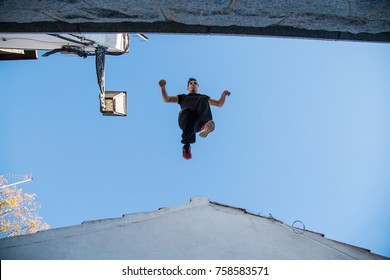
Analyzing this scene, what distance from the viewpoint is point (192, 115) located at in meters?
5.00

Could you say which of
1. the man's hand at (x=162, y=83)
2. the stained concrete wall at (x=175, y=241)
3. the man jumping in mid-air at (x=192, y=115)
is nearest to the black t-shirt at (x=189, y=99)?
the man jumping in mid-air at (x=192, y=115)

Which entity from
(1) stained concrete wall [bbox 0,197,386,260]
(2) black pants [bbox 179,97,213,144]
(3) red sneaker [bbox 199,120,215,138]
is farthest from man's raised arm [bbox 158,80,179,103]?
(1) stained concrete wall [bbox 0,197,386,260]

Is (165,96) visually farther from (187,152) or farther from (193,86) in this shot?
(187,152)

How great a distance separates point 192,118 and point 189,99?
459 millimetres

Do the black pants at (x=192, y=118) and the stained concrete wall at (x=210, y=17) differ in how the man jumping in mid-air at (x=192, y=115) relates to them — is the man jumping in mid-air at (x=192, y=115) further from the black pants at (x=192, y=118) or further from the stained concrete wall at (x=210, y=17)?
the stained concrete wall at (x=210, y=17)

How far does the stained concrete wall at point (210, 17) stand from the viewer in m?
1.99

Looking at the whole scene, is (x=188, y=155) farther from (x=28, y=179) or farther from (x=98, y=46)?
(x=28, y=179)

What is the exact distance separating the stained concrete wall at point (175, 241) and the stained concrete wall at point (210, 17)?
249 centimetres

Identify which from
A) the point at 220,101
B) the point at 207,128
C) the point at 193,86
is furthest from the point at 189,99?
the point at 207,128

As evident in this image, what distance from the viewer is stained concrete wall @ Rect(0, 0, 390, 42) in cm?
199

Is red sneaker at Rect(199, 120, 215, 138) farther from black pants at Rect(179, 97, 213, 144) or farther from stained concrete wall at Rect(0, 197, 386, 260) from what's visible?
stained concrete wall at Rect(0, 197, 386, 260)

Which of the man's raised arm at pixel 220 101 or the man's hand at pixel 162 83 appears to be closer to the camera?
the man's hand at pixel 162 83

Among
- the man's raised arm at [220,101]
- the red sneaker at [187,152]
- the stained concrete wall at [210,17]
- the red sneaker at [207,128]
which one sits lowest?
the red sneaker at [187,152]

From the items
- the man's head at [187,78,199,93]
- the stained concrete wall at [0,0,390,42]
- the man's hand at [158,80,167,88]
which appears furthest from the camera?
the man's head at [187,78,199,93]
